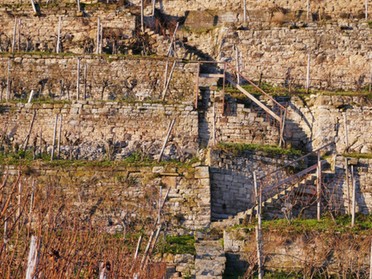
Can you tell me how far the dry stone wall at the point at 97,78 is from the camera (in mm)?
33531

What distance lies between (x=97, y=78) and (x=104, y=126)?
2.66 m

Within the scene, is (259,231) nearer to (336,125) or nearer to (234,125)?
(234,125)

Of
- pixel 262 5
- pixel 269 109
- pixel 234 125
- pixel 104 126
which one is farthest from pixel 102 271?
pixel 262 5

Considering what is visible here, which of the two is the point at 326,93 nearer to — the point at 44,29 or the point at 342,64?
the point at 342,64

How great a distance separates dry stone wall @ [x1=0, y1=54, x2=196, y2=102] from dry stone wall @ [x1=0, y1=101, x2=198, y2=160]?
1.70 meters

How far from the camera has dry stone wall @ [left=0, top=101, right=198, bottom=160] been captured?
3114 centimetres

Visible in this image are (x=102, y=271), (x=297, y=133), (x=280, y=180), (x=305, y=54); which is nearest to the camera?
(x=102, y=271)

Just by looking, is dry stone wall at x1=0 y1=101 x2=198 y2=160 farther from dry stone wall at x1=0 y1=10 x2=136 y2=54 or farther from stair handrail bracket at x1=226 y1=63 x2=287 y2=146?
dry stone wall at x1=0 y1=10 x2=136 y2=54

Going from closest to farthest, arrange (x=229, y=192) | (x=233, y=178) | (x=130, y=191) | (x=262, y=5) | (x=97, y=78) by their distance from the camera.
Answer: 1. (x=130, y=191)
2. (x=229, y=192)
3. (x=233, y=178)
4. (x=97, y=78)
5. (x=262, y=5)

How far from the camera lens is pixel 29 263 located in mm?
15633

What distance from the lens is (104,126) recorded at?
3156cm

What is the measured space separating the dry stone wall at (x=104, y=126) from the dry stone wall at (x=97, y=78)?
5.58 feet

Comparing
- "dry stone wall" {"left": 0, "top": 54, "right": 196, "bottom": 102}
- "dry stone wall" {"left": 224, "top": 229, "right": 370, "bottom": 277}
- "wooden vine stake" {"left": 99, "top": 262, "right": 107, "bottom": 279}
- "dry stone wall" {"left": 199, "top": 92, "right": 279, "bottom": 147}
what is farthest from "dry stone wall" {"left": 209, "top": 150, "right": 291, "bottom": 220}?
"wooden vine stake" {"left": 99, "top": 262, "right": 107, "bottom": 279}

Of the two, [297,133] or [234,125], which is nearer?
[234,125]
